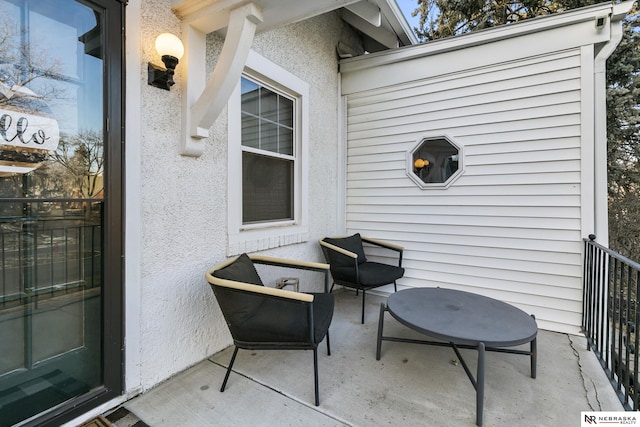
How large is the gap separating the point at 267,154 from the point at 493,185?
100 inches

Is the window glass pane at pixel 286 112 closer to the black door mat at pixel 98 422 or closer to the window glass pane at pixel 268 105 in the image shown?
the window glass pane at pixel 268 105

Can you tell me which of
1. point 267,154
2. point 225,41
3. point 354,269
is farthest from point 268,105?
point 354,269

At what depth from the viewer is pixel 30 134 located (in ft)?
4.82

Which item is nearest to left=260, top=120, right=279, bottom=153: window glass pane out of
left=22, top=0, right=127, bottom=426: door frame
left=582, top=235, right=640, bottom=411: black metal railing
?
left=22, top=0, right=127, bottom=426: door frame

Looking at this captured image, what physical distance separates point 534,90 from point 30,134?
417 centimetres

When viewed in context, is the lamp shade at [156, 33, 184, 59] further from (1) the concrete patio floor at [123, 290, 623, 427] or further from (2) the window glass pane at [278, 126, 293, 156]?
(1) the concrete patio floor at [123, 290, 623, 427]

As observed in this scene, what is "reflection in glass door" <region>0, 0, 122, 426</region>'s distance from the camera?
143cm

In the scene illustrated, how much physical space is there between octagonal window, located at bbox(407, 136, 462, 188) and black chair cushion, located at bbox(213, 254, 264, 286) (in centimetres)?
241

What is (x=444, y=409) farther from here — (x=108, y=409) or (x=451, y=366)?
(x=108, y=409)

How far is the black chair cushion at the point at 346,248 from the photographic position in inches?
128

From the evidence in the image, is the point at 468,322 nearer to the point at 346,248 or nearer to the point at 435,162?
the point at 346,248

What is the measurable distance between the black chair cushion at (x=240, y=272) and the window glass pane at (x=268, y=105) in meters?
1.54

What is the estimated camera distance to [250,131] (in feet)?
9.34

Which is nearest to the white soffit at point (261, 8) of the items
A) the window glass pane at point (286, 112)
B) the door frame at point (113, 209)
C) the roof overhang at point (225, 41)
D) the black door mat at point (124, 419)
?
the roof overhang at point (225, 41)
